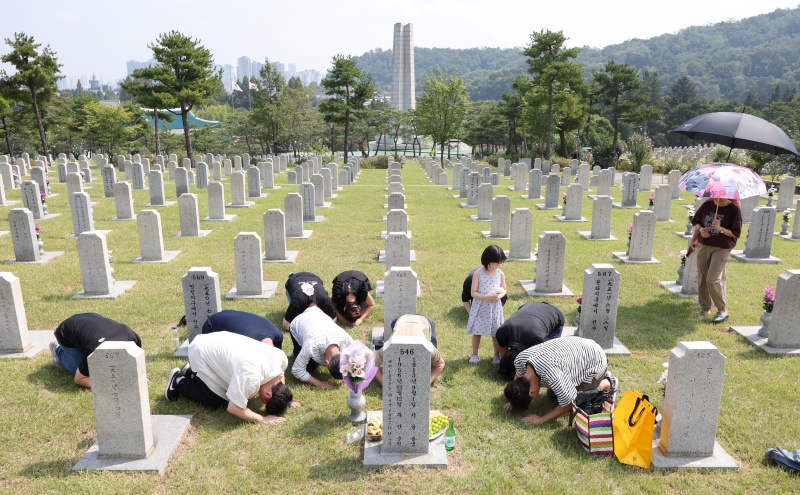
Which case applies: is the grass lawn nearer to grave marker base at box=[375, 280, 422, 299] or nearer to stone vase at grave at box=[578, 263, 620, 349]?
grave marker base at box=[375, 280, 422, 299]

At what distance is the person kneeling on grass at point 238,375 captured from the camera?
17.7ft

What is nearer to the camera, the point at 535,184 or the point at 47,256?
the point at 47,256

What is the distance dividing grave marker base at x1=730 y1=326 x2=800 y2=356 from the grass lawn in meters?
0.13

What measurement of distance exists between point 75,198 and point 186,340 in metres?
8.31

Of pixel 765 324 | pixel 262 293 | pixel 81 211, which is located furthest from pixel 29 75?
pixel 765 324

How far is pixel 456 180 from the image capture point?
25422mm

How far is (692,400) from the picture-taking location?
→ 4906mm

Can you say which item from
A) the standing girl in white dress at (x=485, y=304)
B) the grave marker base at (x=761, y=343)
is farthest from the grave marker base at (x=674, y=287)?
the standing girl in white dress at (x=485, y=304)

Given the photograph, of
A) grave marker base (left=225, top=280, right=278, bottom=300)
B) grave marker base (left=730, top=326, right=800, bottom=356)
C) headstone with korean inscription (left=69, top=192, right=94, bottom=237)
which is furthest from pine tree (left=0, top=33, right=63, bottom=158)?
grave marker base (left=730, top=326, right=800, bottom=356)

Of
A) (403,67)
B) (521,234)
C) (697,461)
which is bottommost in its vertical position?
(697,461)

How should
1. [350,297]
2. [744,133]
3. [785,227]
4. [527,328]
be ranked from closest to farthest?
1. [527,328]
2. [744,133]
3. [350,297]
4. [785,227]

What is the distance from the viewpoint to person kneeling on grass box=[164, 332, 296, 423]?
5.41 m

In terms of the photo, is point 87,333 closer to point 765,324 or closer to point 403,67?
point 765,324

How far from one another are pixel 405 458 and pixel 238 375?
1.79 m
